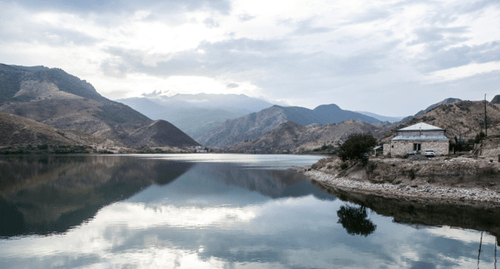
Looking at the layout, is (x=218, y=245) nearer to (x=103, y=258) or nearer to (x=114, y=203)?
(x=103, y=258)

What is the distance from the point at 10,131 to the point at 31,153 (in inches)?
816

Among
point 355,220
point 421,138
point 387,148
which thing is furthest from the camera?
point 387,148

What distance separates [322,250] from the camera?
17922mm

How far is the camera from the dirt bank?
31156 mm

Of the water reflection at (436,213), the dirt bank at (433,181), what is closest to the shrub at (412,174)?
the dirt bank at (433,181)

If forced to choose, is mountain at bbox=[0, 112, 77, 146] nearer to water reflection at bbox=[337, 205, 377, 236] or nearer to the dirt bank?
the dirt bank

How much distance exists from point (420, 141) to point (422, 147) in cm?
106

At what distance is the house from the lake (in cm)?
1828

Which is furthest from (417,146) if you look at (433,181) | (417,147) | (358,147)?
(433,181)

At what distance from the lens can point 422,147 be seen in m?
47.9

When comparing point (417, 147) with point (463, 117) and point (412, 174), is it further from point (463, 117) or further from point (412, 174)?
point (463, 117)

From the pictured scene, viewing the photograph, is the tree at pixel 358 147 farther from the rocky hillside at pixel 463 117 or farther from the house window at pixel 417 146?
the rocky hillside at pixel 463 117

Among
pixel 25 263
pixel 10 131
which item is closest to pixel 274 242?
pixel 25 263

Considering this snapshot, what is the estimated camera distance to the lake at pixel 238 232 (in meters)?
16.0
